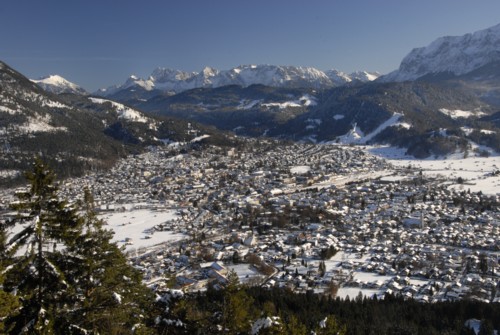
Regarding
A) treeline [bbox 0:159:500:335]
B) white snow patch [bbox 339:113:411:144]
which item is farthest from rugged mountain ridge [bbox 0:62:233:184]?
treeline [bbox 0:159:500:335]

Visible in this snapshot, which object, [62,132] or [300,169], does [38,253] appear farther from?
[62,132]

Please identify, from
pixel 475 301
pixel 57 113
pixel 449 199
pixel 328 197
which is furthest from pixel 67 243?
pixel 57 113

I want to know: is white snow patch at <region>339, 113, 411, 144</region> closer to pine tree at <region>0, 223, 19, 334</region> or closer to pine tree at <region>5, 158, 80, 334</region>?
pine tree at <region>5, 158, 80, 334</region>

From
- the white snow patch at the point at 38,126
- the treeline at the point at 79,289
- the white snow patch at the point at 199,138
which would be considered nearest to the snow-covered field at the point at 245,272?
the treeline at the point at 79,289

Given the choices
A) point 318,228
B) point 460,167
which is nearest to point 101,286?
point 318,228

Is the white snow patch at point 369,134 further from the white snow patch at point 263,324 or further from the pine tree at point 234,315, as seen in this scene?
the white snow patch at point 263,324

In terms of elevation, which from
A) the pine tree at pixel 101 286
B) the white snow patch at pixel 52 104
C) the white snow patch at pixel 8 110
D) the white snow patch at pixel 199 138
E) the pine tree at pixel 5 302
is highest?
the white snow patch at pixel 52 104
